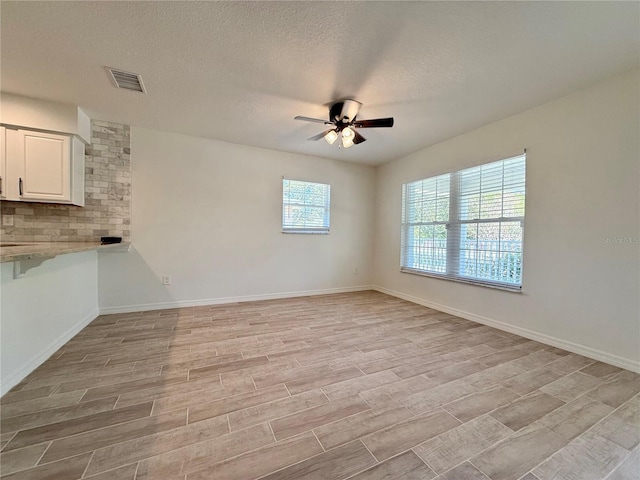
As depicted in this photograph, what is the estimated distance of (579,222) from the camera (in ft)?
8.27

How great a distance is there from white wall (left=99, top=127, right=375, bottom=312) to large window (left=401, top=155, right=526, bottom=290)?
1.29 metres

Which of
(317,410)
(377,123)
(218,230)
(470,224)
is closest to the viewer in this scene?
(317,410)

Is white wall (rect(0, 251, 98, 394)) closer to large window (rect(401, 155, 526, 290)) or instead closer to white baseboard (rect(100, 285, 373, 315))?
white baseboard (rect(100, 285, 373, 315))

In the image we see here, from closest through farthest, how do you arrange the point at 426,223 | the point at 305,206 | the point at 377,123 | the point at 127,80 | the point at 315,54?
the point at 315,54 < the point at 127,80 < the point at 377,123 < the point at 426,223 < the point at 305,206

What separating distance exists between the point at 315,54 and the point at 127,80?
185 cm

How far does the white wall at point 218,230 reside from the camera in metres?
3.61

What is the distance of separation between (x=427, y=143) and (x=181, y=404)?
432cm

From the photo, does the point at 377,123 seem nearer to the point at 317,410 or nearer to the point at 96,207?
the point at 317,410

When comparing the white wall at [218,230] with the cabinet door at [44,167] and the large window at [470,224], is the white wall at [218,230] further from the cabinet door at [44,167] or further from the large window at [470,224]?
the large window at [470,224]

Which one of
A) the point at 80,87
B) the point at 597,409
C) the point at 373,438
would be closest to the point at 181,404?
the point at 373,438

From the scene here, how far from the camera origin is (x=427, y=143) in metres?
4.00

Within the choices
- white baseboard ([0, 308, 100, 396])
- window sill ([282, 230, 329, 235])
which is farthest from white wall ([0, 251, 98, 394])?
window sill ([282, 230, 329, 235])

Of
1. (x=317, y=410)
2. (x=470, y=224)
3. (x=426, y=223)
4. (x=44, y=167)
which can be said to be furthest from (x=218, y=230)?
(x=470, y=224)

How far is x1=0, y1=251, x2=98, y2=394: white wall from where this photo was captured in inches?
71.4
